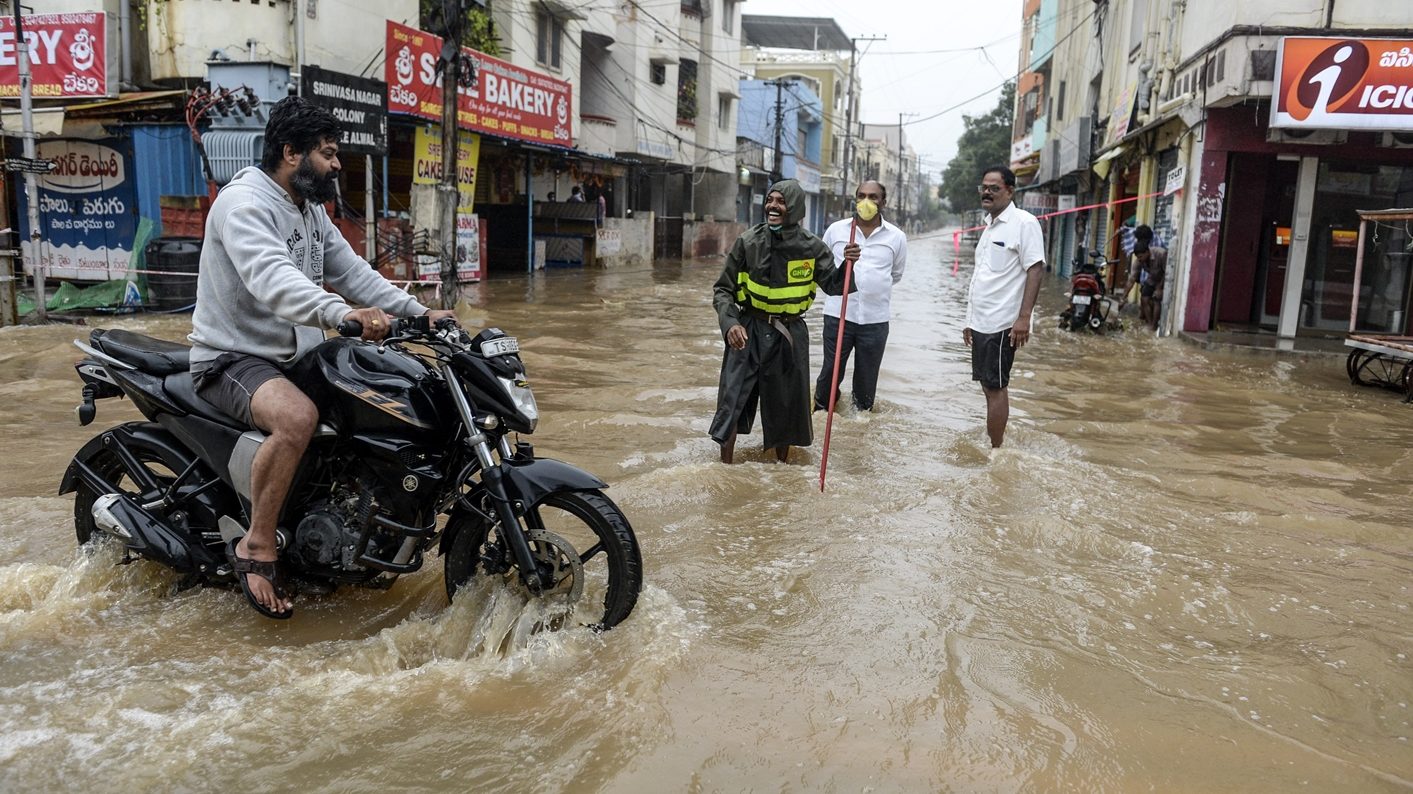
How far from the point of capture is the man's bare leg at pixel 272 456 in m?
3.29

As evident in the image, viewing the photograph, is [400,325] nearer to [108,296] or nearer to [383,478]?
[383,478]

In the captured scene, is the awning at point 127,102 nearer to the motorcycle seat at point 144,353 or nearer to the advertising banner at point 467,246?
the advertising banner at point 467,246

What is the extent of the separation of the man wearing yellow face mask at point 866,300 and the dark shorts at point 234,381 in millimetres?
4344

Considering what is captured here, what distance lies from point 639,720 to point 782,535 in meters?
1.90

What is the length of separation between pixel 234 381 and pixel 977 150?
65.0m

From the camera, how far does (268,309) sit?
3359 millimetres

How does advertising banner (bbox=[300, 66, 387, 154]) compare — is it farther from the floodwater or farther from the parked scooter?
the parked scooter

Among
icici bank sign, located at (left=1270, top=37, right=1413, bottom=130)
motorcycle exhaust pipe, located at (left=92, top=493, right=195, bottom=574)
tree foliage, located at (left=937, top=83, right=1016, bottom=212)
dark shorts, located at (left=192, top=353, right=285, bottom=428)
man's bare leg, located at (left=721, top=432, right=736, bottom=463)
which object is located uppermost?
tree foliage, located at (left=937, top=83, right=1016, bottom=212)

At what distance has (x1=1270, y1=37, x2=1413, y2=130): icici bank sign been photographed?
11.2 meters

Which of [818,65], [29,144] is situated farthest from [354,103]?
[818,65]

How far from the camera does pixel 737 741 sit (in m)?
2.93

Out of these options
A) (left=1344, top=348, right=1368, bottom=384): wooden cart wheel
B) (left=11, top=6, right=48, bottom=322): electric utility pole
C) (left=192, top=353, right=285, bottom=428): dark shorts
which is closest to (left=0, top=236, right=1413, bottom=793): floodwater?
(left=192, top=353, right=285, bottom=428): dark shorts

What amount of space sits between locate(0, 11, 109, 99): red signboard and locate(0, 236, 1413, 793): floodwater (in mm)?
8904

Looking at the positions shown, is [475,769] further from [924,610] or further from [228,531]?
[924,610]
